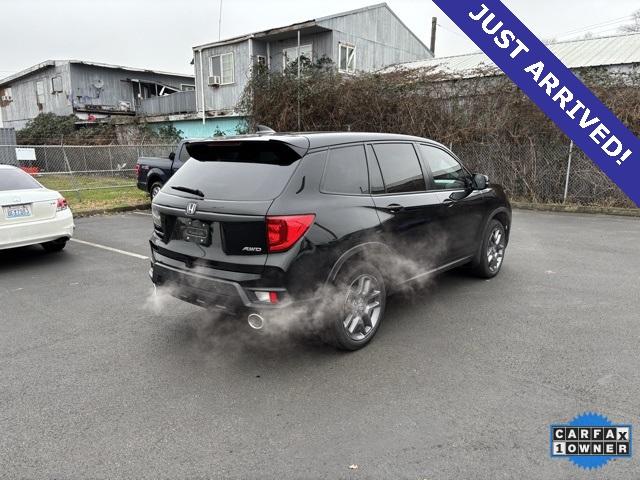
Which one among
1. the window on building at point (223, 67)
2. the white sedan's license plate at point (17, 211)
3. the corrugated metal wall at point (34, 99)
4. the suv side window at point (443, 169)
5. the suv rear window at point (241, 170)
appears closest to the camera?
the suv rear window at point (241, 170)

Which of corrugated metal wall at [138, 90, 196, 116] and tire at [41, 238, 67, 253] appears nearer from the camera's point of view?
tire at [41, 238, 67, 253]

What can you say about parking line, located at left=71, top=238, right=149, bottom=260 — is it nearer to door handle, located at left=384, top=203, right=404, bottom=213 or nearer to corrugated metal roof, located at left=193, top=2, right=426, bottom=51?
door handle, located at left=384, top=203, right=404, bottom=213

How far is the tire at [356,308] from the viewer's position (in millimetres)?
3525

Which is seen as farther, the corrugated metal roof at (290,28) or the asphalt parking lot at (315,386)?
the corrugated metal roof at (290,28)

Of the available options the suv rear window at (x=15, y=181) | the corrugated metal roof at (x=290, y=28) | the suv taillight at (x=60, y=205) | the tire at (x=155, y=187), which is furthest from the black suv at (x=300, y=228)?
the corrugated metal roof at (x=290, y=28)

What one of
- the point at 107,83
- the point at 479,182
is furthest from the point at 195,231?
the point at 107,83

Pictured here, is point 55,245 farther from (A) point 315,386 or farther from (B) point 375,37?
(B) point 375,37

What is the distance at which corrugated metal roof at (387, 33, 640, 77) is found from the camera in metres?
15.2

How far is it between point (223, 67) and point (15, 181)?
55.6 ft

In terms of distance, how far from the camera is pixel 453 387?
126 inches

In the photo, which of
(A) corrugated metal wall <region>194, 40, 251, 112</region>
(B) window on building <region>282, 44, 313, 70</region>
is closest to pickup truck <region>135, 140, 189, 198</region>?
(A) corrugated metal wall <region>194, 40, 251, 112</region>

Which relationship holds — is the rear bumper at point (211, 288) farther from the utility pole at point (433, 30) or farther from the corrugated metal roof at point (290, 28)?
the utility pole at point (433, 30)

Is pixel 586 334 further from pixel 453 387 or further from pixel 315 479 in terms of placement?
pixel 315 479

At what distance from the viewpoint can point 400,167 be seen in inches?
170
